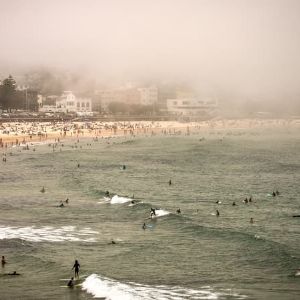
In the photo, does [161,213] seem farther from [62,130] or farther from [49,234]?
[62,130]

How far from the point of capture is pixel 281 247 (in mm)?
37594

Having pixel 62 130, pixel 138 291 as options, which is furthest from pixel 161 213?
pixel 62 130

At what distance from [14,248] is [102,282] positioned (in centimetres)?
892

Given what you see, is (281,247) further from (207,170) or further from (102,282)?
(207,170)

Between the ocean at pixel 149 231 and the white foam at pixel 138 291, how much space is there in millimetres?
50


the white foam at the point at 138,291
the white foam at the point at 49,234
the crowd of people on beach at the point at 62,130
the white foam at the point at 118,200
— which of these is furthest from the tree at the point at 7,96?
the white foam at the point at 138,291

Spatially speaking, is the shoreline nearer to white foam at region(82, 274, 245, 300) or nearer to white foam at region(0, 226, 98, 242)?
white foam at region(0, 226, 98, 242)

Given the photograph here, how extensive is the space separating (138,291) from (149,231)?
42.4ft

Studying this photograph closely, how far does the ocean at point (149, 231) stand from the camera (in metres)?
30.3

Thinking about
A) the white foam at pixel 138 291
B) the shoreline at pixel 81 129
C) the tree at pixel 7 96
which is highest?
the tree at pixel 7 96

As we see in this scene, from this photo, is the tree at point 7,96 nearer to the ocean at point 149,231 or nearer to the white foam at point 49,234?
the ocean at point 149,231

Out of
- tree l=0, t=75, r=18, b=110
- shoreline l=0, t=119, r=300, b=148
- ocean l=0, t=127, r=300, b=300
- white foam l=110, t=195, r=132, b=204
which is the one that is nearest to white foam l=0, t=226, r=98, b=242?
ocean l=0, t=127, r=300, b=300

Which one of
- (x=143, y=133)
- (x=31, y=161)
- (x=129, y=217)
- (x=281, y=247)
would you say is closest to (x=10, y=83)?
(x=143, y=133)

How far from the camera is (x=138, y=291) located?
29219 mm
